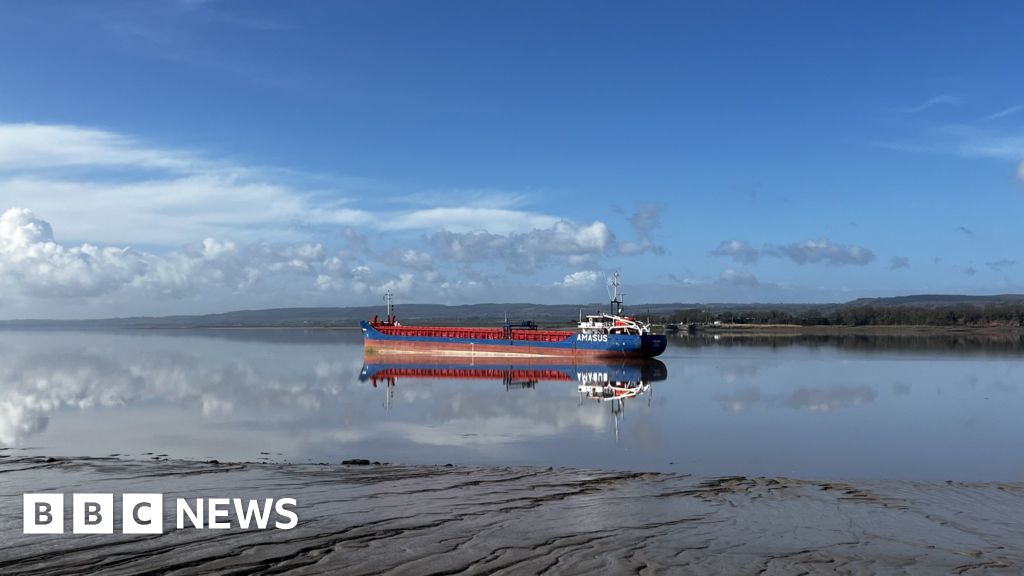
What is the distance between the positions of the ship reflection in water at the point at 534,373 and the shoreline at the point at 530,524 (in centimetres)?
1135

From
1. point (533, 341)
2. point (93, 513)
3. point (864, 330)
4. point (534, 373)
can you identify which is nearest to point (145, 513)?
point (93, 513)

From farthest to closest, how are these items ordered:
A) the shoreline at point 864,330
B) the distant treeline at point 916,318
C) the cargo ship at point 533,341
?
the distant treeline at point 916,318, the shoreline at point 864,330, the cargo ship at point 533,341

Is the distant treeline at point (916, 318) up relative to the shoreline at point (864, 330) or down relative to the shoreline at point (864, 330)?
up

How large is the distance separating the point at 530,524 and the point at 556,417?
13.8 m

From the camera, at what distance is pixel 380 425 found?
20.7 metres

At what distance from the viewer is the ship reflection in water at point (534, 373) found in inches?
1200

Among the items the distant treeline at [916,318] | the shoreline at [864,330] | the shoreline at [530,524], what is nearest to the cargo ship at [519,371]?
the shoreline at [530,524]

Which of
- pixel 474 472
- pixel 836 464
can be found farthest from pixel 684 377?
pixel 474 472

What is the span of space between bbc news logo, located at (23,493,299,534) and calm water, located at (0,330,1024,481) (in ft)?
16.6

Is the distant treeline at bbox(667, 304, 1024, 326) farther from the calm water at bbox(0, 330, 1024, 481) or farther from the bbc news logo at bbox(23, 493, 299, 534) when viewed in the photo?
the bbc news logo at bbox(23, 493, 299, 534)

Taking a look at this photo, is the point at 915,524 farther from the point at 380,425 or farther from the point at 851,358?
the point at 851,358

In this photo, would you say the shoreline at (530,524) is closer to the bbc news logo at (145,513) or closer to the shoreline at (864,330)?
the bbc news logo at (145,513)

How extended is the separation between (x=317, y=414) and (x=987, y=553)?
18.9 m

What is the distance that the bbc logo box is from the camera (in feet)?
27.5
